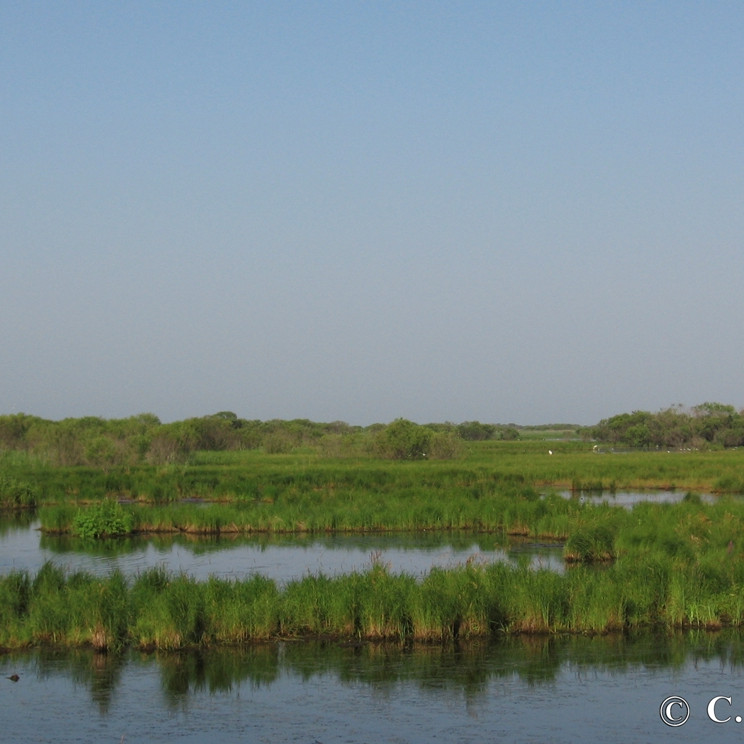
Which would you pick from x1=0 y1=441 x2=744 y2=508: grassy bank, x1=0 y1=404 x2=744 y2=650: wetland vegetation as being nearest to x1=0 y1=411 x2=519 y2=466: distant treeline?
x1=0 y1=404 x2=744 y2=650: wetland vegetation

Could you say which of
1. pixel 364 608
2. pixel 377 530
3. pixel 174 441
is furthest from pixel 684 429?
pixel 364 608

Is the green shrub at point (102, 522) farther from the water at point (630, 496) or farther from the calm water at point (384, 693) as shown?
Answer: the water at point (630, 496)

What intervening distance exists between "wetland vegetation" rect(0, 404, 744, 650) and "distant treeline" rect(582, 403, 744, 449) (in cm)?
3868

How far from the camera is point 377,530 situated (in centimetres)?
2645

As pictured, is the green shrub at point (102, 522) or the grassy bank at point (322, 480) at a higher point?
the grassy bank at point (322, 480)

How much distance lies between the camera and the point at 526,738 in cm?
977

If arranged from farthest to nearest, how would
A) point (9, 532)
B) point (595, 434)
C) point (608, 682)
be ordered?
1. point (595, 434)
2. point (9, 532)
3. point (608, 682)

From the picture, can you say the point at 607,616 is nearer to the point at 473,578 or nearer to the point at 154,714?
the point at 473,578

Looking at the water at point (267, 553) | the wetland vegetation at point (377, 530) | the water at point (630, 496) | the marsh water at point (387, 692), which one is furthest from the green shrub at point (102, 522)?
the water at point (630, 496)

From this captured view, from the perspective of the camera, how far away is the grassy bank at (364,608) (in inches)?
516

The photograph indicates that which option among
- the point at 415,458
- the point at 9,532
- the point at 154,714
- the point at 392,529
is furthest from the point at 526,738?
the point at 415,458

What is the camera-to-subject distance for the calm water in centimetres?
999

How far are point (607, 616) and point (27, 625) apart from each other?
766cm

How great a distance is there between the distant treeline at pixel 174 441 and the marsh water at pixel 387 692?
37.8m
